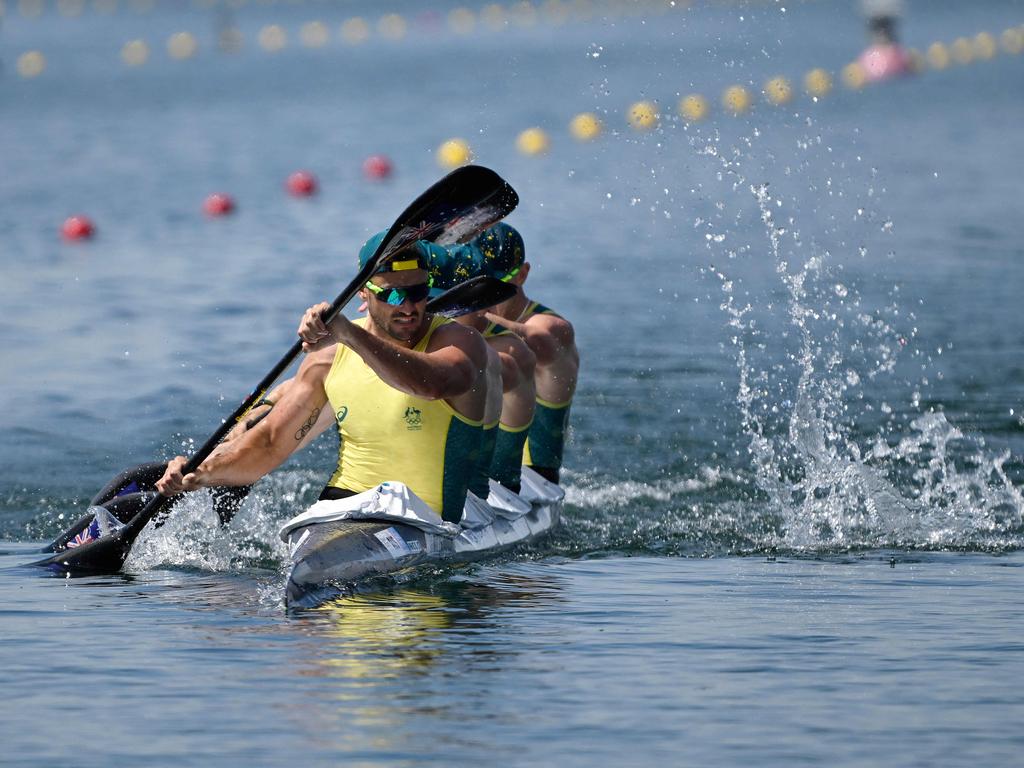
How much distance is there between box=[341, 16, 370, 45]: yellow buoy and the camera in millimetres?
67188

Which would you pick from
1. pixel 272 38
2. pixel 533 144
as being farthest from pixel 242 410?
pixel 272 38

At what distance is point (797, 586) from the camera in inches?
398

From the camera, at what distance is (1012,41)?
53.9 m

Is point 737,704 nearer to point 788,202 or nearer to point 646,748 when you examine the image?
point 646,748

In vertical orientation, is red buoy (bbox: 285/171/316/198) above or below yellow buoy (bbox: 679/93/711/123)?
below

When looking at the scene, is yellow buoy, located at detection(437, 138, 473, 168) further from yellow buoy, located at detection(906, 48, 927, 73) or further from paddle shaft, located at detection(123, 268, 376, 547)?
paddle shaft, located at detection(123, 268, 376, 547)

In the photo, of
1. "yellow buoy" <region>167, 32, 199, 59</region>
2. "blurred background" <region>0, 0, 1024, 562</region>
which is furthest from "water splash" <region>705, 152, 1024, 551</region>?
"yellow buoy" <region>167, 32, 199, 59</region>

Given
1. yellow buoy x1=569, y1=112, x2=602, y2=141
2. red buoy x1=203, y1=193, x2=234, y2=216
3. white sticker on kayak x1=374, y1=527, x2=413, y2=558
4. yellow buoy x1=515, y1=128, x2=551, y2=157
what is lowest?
white sticker on kayak x1=374, y1=527, x2=413, y2=558

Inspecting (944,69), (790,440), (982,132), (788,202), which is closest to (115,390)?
(790,440)

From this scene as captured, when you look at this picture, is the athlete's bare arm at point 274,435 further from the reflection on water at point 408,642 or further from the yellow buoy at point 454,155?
the yellow buoy at point 454,155

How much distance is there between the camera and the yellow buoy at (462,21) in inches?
2758

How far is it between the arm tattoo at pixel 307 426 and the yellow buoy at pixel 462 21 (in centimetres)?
6030

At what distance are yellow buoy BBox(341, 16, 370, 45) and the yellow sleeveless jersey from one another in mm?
56771

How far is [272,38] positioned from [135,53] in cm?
767
